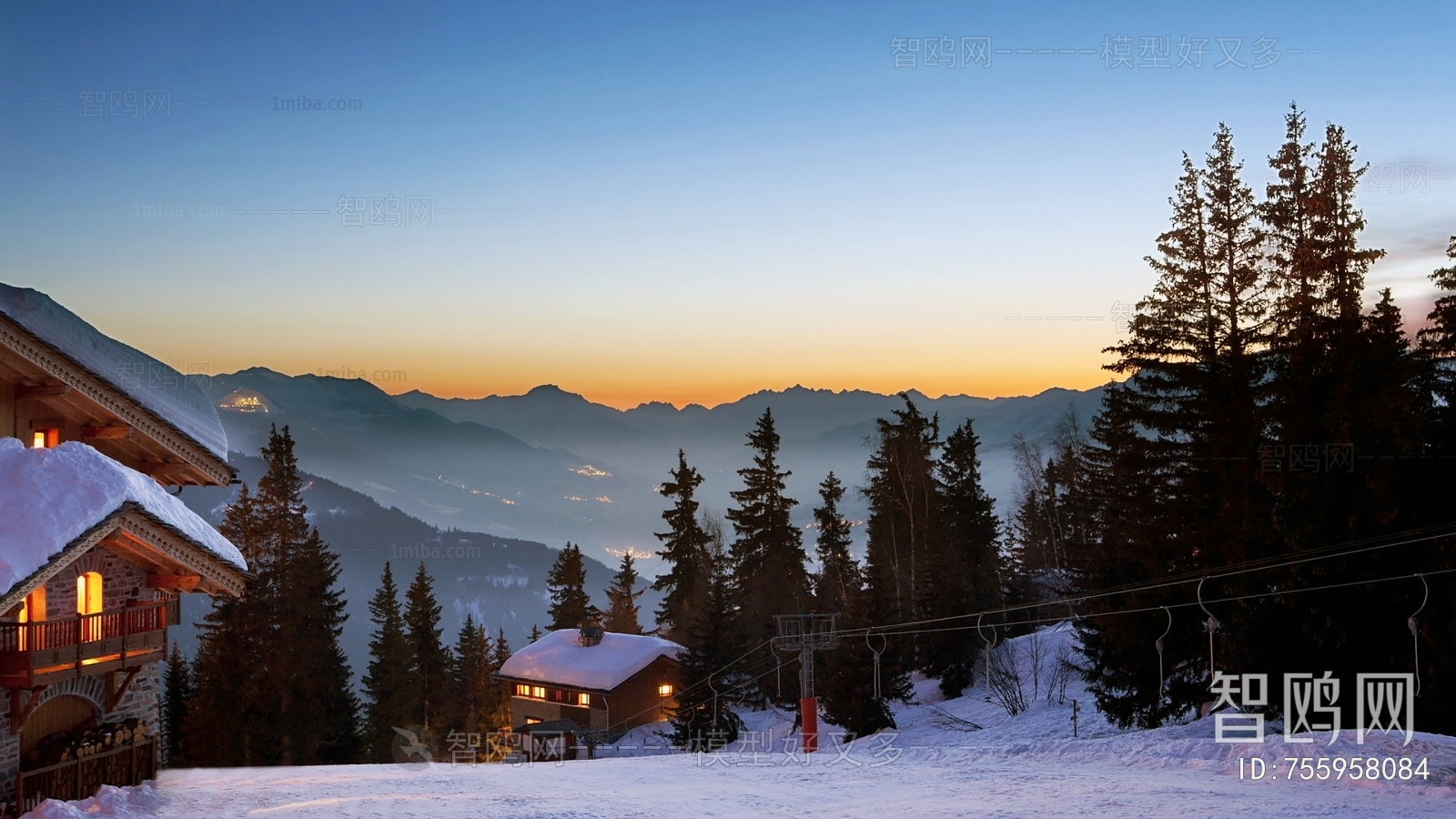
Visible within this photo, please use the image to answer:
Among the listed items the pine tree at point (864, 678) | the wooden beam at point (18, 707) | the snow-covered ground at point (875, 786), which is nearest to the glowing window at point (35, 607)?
the wooden beam at point (18, 707)

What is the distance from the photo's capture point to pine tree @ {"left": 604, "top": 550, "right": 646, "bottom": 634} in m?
68.2

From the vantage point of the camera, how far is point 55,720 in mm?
16031

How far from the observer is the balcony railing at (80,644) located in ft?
48.0

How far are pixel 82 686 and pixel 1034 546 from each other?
197 feet

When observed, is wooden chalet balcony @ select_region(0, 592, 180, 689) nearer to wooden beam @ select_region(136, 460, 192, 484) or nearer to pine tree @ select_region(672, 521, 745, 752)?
wooden beam @ select_region(136, 460, 192, 484)

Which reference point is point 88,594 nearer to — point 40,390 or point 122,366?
point 40,390

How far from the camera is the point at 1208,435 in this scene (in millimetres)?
29266

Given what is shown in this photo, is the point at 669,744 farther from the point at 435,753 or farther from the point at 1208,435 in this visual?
the point at 1208,435

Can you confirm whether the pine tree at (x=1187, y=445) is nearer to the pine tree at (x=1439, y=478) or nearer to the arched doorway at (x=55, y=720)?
the pine tree at (x=1439, y=478)

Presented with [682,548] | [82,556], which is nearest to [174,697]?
[682,548]

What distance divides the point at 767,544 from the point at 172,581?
154 ft

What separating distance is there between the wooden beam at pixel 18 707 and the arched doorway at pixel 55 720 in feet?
1.47

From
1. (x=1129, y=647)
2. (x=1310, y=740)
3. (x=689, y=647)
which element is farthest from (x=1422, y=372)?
(x=689, y=647)

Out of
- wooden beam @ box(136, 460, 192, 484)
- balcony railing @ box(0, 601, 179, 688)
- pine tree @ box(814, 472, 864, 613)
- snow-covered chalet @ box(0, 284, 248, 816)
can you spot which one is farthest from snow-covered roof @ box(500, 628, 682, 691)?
balcony railing @ box(0, 601, 179, 688)
